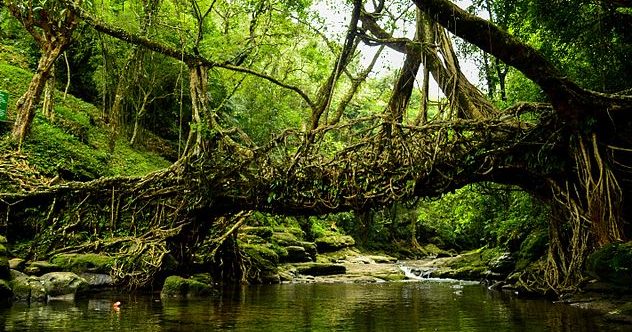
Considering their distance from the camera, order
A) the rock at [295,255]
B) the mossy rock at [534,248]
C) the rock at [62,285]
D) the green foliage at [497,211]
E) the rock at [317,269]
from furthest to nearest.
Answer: the rock at [295,255] → the rock at [317,269] → the green foliage at [497,211] → the mossy rock at [534,248] → the rock at [62,285]

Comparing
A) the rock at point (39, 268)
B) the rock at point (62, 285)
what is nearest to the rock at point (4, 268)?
the rock at point (62, 285)

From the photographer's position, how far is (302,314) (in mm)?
7309

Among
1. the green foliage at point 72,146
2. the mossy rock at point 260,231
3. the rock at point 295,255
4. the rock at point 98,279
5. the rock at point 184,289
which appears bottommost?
the rock at point 184,289

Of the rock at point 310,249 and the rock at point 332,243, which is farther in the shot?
the rock at point 332,243

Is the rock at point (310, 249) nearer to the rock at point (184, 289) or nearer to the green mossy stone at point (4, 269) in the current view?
the rock at point (184, 289)

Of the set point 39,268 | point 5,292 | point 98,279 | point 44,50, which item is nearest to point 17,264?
point 39,268

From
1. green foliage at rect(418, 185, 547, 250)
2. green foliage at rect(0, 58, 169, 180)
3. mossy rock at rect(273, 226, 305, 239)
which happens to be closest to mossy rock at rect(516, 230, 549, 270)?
green foliage at rect(418, 185, 547, 250)

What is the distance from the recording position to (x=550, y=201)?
9.41 meters

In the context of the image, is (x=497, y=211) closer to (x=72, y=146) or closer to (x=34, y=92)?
(x=72, y=146)

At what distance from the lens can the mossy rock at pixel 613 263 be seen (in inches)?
271

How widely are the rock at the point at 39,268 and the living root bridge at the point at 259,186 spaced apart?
1058 mm

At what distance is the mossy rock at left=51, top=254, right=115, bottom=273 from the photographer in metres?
10.1

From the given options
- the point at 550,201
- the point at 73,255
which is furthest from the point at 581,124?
the point at 73,255

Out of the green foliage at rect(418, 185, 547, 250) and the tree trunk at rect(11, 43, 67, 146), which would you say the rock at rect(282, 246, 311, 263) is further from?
the tree trunk at rect(11, 43, 67, 146)
